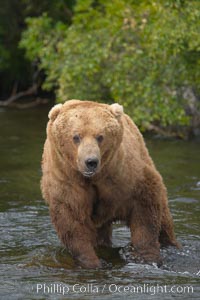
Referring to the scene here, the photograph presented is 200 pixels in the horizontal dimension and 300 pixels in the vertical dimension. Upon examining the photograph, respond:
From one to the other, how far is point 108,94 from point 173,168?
12.0ft

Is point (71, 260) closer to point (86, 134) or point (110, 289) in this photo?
point (110, 289)

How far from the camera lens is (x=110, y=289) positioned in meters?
6.63

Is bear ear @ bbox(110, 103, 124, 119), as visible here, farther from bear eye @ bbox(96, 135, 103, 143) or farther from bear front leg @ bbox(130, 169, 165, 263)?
bear front leg @ bbox(130, 169, 165, 263)

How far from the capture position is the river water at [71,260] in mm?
6629

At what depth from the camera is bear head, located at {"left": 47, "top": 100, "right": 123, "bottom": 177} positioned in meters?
6.43

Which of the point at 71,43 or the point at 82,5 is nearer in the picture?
the point at 71,43

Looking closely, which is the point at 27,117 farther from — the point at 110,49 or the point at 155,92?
the point at 155,92

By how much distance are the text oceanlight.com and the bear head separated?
0.91 m

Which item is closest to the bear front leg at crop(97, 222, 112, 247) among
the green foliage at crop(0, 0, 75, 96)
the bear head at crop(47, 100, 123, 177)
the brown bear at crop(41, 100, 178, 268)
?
the brown bear at crop(41, 100, 178, 268)

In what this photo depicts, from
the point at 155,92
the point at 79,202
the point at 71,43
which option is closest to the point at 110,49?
the point at 71,43

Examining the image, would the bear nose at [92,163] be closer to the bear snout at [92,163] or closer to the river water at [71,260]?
the bear snout at [92,163]

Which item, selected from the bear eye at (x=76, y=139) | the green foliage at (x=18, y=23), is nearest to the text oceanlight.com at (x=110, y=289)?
the bear eye at (x=76, y=139)

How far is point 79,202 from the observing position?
22.3 feet

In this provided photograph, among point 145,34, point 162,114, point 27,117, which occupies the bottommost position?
point 27,117
